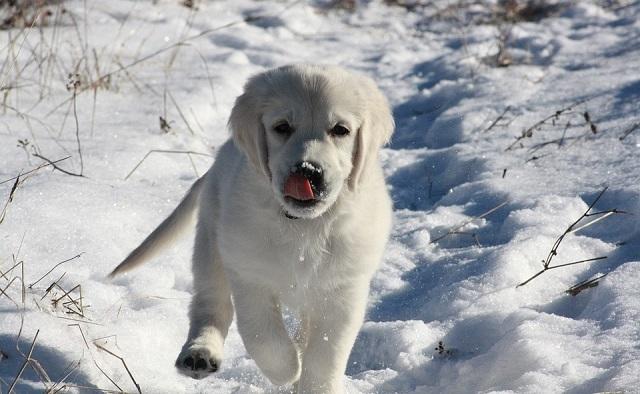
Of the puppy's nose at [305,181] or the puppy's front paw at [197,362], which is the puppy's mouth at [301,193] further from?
the puppy's front paw at [197,362]

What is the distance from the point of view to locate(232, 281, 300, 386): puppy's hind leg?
2.57 metres

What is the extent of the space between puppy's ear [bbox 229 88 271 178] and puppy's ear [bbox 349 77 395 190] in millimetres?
272

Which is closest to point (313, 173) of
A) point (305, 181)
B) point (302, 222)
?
point (305, 181)

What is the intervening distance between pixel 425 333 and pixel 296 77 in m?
1.08

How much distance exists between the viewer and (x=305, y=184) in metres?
2.33

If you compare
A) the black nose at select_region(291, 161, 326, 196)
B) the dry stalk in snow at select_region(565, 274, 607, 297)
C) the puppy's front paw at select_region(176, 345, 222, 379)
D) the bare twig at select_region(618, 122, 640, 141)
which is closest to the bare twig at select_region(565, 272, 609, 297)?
the dry stalk in snow at select_region(565, 274, 607, 297)

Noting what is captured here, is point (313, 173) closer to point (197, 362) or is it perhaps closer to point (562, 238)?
point (197, 362)

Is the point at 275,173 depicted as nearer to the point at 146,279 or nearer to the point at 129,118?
the point at 146,279

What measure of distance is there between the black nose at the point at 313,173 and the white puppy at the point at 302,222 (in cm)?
2

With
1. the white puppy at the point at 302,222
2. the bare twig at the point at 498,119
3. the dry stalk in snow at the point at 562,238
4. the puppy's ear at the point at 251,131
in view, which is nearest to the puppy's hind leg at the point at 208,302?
the white puppy at the point at 302,222

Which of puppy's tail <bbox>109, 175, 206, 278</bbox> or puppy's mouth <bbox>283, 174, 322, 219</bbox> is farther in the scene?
puppy's tail <bbox>109, 175, 206, 278</bbox>

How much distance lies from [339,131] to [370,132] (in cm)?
13

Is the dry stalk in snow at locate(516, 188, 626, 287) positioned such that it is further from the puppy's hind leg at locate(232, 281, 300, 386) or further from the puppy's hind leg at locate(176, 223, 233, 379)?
the puppy's hind leg at locate(176, 223, 233, 379)

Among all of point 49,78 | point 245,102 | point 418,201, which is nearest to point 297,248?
point 245,102
